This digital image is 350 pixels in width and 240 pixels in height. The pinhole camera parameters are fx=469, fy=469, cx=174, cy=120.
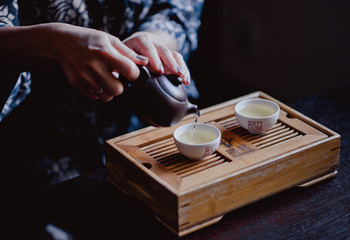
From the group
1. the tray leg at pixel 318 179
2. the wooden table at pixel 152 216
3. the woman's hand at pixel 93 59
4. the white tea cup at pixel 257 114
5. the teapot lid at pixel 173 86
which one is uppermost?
the woman's hand at pixel 93 59

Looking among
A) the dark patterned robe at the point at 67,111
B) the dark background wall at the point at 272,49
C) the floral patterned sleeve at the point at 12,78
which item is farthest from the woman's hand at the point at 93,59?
the dark background wall at the point at 272,49

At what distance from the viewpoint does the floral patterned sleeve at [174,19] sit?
2.07 meters

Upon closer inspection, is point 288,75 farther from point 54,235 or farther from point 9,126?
point 54,235

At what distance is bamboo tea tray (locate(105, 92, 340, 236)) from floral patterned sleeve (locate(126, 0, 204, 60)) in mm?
489

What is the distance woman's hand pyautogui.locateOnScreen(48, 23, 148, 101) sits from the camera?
4.30 ft

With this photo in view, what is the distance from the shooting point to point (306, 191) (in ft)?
5.21

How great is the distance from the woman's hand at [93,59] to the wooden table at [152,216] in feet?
1.24

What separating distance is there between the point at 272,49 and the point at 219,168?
2919 mm

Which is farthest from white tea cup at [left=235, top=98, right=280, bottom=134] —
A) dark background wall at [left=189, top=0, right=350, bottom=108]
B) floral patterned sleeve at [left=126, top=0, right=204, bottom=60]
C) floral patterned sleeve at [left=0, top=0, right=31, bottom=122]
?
dark background wall at [left=189, top=0, right=350, bottom=108]

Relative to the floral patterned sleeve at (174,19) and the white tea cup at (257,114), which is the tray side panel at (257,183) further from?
the floral patterned sleeve at (174,19)

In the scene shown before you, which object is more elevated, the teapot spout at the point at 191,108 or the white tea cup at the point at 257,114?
the teapot spout at the point at 191,108

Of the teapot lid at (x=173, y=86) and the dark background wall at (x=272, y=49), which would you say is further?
the dark background wall at (x=272, y=49)

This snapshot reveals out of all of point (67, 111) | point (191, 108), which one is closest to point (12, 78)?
point (67, 111)

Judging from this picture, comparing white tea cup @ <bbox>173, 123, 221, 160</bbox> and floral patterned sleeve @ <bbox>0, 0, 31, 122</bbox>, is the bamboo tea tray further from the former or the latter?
floral patterned sleeve @ <bbox>0, 0, 31, 122</bbox>
